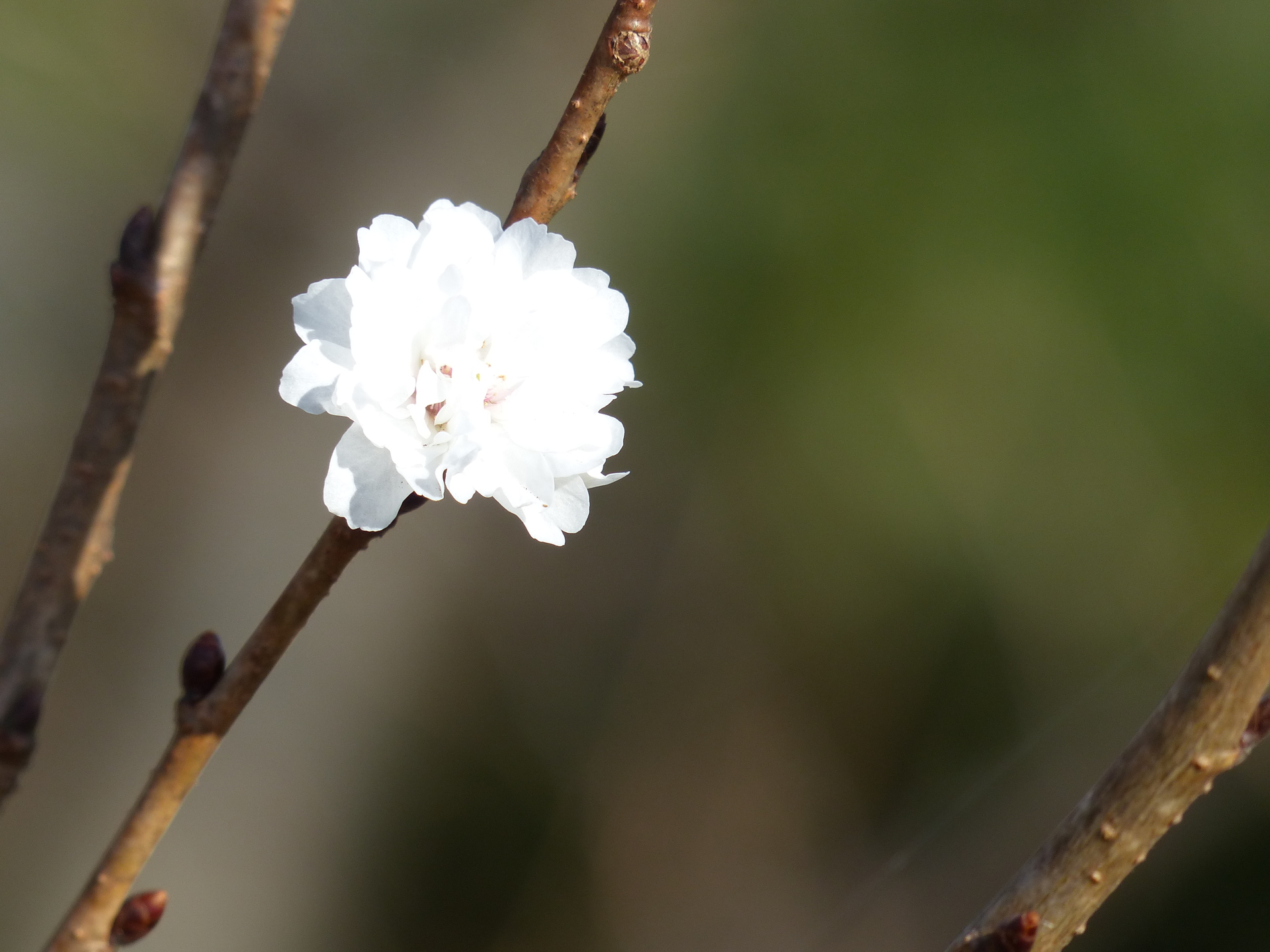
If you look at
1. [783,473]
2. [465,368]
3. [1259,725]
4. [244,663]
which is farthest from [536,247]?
[783,473]

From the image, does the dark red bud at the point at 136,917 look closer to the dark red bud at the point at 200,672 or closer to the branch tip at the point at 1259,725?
the dark red bud at the point at 200,672

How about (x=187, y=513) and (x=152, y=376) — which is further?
(x=187, y=513)

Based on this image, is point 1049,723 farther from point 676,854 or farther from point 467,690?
point 467,690

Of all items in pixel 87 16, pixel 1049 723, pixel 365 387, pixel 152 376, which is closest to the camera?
pixel 365 387

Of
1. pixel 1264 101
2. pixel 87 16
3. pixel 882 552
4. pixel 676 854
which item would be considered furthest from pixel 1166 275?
pixel 87 16

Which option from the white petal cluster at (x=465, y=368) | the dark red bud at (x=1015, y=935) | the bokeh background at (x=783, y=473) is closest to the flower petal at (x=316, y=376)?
the white petal cluster at (x=465, y=368)

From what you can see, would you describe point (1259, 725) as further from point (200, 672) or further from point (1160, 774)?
point (200, 672)

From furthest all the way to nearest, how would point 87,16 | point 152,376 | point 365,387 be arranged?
point 87,16
point 152,376
point 365,387
